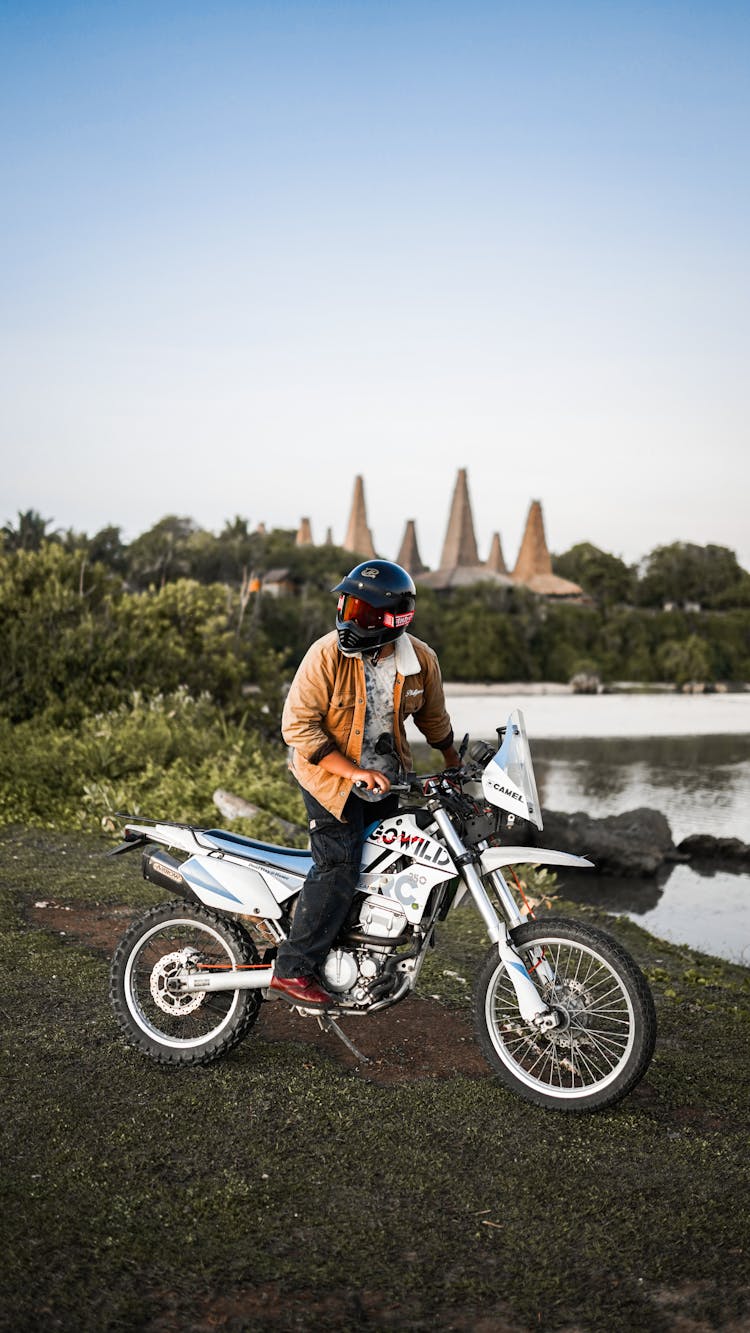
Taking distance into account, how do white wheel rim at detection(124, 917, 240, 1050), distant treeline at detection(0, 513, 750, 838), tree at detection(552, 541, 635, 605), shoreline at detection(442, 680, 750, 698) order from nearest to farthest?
white wheel rim at detection(124, 917, 240, 1050)
distant treeline at detection(0, 513, 750, 838)
shoreline at detection(442, 680, 750, 698)
tree at detection(552, 541, 635, 605)

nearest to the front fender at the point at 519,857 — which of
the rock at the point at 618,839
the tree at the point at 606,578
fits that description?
the rock at the point at 618,839

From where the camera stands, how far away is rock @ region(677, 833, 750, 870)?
14.8 metres

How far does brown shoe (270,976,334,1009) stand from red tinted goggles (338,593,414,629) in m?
1.34

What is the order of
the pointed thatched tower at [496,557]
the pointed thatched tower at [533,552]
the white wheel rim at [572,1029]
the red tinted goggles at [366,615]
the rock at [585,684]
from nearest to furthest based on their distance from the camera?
the white wheel rim at [572,1029]
the red tinted goggles at [366,615]
the rock at [585,684]
the pointed thatched tower at [533,552]
the pointed thatched tower at [496,557]

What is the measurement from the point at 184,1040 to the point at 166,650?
11657 millimetres

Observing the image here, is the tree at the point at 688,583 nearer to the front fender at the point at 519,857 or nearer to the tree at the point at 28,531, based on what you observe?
the tree at the point at 28,531

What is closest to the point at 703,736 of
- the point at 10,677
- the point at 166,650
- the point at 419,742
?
the point at 419,742

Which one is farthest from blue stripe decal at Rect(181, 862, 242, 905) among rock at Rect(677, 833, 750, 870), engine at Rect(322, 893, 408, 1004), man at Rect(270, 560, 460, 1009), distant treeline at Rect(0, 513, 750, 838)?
rock at Rect(677, 833, 750, 870)

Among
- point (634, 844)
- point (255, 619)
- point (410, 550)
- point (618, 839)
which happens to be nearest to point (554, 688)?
point (255, 619)

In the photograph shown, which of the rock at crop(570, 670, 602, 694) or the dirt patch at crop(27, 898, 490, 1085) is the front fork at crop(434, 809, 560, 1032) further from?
the rock at crop(570, 670, 602, 694)

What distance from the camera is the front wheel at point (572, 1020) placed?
3697mm

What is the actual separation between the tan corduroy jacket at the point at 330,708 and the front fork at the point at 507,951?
421 millimetres

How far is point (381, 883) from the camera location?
3.97 metres

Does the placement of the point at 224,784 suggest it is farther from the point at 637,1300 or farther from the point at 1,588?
the point at 637,1300
